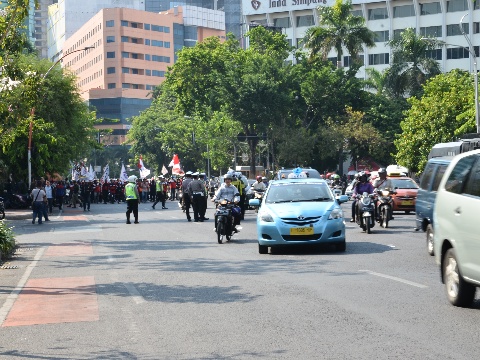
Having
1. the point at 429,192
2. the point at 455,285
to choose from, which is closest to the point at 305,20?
the point at 429,192

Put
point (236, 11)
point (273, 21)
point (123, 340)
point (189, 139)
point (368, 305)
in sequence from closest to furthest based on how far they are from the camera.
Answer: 1. point (123, 340)
2. point (368, 305)
3. point (189, 139)
4. point (273, 21)
5. point (236, 11)

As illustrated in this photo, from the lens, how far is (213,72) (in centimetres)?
7469

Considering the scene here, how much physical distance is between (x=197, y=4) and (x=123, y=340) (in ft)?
631

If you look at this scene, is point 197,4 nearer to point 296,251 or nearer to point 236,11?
point 236,11

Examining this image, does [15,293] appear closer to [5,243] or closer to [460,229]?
[460,229]

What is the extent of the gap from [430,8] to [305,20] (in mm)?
17613

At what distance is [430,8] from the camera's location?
10338 centimetres

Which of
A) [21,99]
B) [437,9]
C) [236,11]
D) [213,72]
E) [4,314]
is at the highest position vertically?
[236,11]

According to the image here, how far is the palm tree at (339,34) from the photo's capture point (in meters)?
77.5

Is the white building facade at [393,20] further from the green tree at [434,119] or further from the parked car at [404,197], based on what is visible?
the parked car at [404,197]

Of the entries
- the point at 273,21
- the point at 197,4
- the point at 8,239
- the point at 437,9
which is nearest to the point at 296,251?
the point at 8,239

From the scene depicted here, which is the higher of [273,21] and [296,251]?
[273,21]

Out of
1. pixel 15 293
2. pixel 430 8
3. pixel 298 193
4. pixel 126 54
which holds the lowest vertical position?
pixel 15 293

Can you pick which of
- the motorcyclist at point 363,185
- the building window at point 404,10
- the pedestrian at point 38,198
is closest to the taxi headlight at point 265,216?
the motorcyclist at point 363,185
